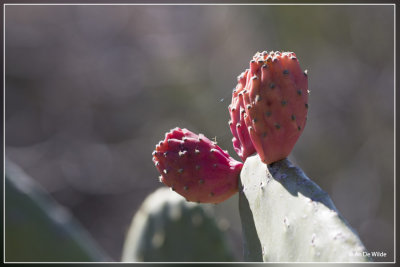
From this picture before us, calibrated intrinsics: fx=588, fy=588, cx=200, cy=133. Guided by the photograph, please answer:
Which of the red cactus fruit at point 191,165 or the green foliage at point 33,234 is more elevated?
the red cactus fruit at point 191,165

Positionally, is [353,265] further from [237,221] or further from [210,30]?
[210,30]

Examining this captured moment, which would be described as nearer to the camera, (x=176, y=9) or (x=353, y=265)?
(x=353, y=265)

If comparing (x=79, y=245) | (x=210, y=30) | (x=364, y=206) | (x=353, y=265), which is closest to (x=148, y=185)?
(x=210, y=30)

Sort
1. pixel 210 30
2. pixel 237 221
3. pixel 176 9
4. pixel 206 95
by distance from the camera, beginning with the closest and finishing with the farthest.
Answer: pixel 237 221 → pixel 206 95 → pixel 210 30 → pixel 176 9

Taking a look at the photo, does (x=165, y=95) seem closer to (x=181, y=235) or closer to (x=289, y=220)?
(x=181, y=235)

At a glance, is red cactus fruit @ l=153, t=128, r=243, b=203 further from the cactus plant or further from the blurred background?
the blurred background

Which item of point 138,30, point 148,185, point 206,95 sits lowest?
point 148,185

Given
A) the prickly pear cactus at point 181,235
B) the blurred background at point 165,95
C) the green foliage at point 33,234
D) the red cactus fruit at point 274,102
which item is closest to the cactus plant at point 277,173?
the red cactus fruit at point 274,102

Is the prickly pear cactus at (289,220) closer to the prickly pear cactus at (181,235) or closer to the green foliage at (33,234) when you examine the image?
the prickly pear cactus at (181,235)
